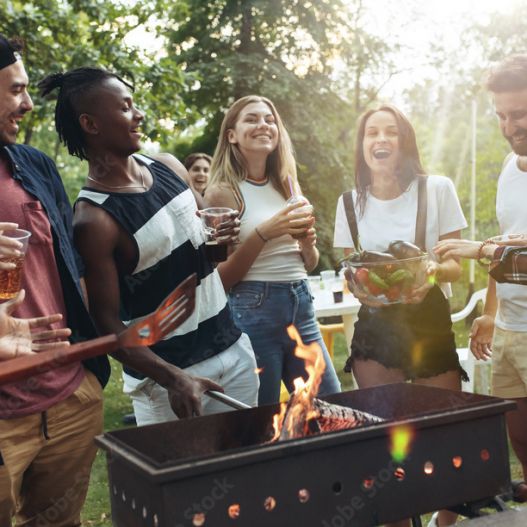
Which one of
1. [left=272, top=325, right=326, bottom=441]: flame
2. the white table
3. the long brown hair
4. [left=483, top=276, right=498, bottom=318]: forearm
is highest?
the long brown hair

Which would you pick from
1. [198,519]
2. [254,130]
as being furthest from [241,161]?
[198,519]

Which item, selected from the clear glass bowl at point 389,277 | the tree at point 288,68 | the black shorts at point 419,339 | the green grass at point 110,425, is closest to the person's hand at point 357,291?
the clear glass bowl at point 389,277

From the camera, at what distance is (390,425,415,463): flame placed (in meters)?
1.90

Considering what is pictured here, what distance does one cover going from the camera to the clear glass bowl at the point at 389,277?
2819 millimetres

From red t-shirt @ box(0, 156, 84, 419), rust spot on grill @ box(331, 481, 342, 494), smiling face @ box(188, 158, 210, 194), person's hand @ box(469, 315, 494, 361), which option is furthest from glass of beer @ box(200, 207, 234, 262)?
smiling face @ box(188, 158, 210, 194)

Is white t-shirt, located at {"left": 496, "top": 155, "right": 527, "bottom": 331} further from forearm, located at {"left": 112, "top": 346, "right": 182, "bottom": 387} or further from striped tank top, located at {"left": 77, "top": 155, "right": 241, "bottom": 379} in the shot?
forearm, located at {"left": 112, "top": 346, "right": 182, "bottom": 387}

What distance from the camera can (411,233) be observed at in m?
3.27

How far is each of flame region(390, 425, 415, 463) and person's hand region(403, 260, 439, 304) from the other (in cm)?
106

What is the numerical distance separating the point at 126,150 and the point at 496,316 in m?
1.89

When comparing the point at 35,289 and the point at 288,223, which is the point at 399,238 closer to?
the point at 288,223

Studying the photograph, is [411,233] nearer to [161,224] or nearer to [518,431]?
[518,431]

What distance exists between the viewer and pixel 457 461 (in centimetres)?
200

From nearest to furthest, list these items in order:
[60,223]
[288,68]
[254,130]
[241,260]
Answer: [60,223] < [241,260] < [254,130] < [288,68]

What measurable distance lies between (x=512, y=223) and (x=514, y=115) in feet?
1.59
